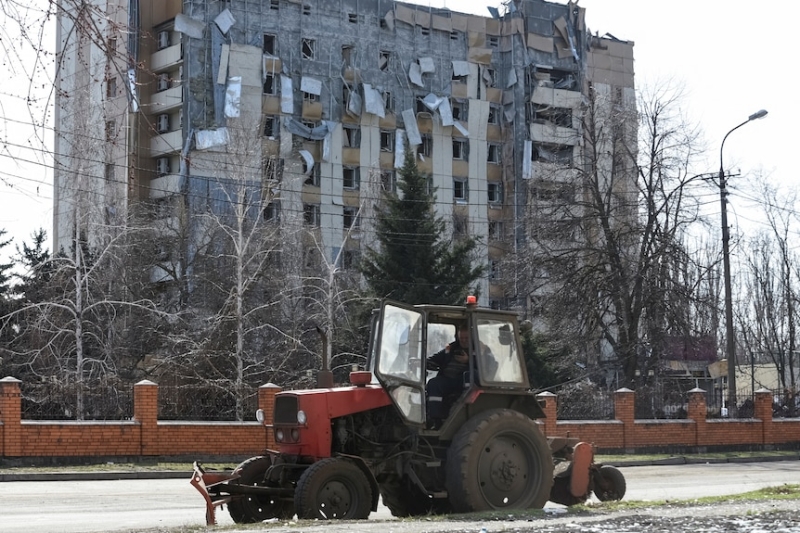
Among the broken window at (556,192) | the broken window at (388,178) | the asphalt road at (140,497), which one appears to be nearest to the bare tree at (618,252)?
the broken window at (556,192)

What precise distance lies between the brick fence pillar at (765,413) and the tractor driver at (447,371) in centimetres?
2589

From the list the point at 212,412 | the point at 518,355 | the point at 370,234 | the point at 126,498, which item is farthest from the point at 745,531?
the point at 370,234

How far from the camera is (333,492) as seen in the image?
445 inches

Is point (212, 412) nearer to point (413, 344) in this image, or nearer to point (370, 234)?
point (413, 344)

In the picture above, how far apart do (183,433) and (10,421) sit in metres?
4.12

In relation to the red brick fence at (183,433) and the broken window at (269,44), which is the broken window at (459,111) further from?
the red brick fence at (183,433)

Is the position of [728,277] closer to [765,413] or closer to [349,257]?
[765,413]

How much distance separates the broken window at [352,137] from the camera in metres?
66.0

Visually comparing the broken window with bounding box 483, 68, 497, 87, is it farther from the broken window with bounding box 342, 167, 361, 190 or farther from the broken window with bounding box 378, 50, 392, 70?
the broken window with bounding box 342, 167, 361, 190

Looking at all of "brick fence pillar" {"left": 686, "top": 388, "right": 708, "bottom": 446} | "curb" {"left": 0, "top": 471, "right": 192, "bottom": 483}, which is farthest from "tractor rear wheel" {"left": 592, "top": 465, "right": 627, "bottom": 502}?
"brick fence pillar" {"left": 686, "top": 388, "right": 708, "bottom": 446}

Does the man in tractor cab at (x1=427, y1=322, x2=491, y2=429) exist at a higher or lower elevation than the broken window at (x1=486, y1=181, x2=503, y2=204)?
lower

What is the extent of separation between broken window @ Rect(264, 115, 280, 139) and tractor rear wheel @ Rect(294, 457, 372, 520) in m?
52.8

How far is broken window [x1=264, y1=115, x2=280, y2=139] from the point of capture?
6300 centimetres

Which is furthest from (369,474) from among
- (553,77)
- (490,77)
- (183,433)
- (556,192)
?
(553,77)
